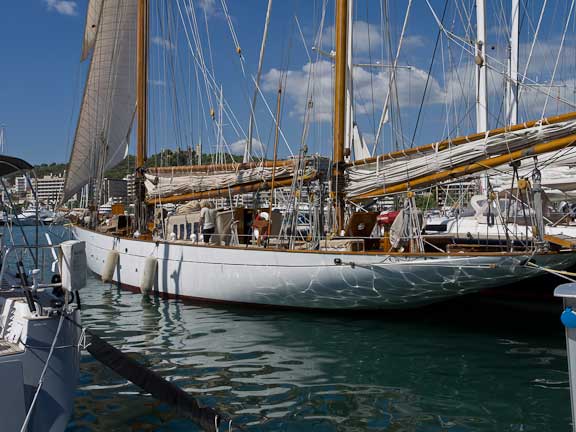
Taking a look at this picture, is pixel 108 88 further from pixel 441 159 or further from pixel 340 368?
pixel 340 368

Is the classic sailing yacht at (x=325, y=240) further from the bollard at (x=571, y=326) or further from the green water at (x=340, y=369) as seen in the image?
the bollard at (x=571, y=326)

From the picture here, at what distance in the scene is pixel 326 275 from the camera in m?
12.2

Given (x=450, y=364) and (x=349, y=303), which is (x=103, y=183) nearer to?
(x=349, y=303)

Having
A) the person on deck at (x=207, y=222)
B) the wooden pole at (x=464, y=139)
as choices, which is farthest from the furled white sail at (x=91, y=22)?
the wooden pole at (x=464, y=139)

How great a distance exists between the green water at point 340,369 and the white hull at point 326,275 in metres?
0.47

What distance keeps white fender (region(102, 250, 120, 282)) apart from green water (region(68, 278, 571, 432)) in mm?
3678

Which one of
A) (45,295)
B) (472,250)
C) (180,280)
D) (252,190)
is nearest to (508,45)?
(252,190)

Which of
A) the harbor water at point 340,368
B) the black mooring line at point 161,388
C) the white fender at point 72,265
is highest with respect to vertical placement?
the white fender at point 72,265

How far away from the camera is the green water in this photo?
7.03 metres

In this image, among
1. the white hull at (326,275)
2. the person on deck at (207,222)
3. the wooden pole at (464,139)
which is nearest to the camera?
the wooden pole at (464,139)

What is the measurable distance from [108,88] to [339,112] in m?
10.8

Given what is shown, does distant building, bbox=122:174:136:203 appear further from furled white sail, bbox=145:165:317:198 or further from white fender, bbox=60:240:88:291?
white fender, bbox=60:240:88:291

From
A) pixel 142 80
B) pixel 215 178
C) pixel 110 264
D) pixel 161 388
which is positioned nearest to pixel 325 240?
pixel 215 178

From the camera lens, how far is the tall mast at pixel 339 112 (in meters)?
14.3
